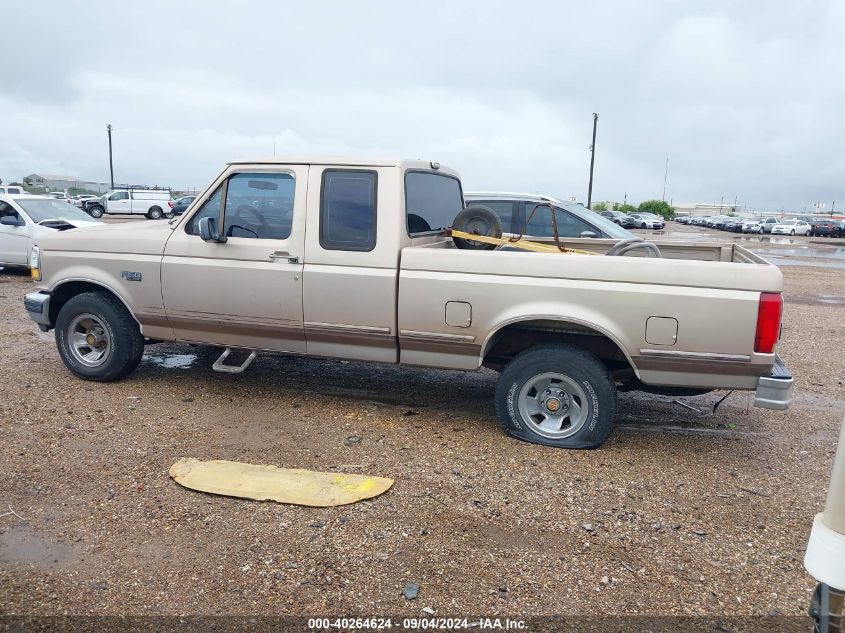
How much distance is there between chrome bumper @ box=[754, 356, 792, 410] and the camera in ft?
14.1

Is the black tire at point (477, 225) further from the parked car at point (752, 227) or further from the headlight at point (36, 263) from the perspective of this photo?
the parked car at point (752, 227)

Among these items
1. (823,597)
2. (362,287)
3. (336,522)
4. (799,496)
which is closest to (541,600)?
(336,522)

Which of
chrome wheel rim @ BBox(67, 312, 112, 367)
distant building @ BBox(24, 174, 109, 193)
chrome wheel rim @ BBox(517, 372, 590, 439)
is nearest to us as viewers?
chrome wheel rim @ BBox(517, 372, 590, 439)

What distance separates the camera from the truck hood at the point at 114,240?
577 cm

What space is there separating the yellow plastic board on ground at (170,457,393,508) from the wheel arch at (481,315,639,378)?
134cm

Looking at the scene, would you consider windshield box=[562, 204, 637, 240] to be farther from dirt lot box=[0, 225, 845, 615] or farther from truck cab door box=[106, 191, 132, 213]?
truck cab door box=[106, 191, 132, 213]

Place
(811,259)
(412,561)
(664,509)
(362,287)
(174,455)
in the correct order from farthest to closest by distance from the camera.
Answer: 1. (811,259)
2. (362,287)
3. (174,455)
4. (664,509)
5. (412,561)

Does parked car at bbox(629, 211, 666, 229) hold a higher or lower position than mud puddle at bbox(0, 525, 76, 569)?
higher

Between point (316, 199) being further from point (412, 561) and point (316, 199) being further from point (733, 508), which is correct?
point (733, 508)

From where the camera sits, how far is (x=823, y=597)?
1817 millimetres

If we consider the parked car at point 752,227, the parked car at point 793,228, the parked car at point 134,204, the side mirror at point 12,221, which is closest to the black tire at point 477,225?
the side mirror at point 12,221

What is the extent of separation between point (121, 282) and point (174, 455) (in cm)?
196

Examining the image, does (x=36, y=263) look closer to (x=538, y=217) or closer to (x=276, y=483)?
(x=276, y=483)

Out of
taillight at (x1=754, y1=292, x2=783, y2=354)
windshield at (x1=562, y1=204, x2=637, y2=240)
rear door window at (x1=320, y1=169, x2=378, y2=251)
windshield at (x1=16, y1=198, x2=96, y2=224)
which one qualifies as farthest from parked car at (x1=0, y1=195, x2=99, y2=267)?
taillight at (x1=754, y1=292, x2=783, y2=354)
